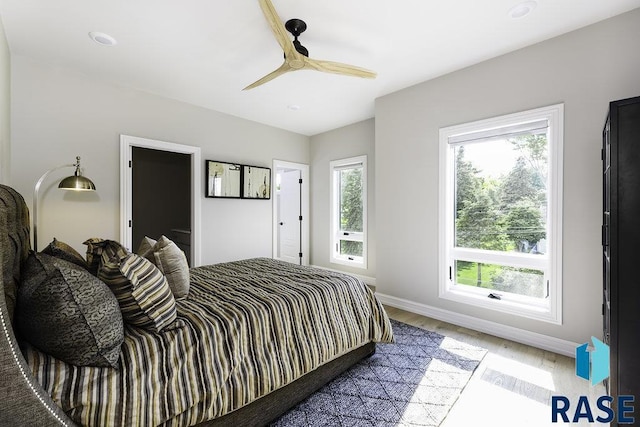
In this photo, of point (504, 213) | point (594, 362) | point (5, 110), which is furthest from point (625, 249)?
point (5, 110)

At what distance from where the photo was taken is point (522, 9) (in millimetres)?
2074

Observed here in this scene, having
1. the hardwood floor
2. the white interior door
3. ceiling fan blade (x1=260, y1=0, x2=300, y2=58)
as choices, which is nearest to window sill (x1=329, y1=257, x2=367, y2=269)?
the white interior door

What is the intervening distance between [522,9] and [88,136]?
426 centimetres

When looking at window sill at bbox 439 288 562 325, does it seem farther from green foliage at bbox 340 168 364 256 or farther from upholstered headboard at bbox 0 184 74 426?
upholstered headboard at bbox 0 184 74 426

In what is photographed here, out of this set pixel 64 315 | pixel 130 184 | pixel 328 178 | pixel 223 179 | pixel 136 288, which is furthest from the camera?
pixel 328 178

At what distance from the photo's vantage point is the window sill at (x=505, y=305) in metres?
2.49

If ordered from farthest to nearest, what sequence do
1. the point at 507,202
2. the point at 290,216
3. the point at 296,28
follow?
the point at 290,216 < the point at 507,202 < the point at 296,28

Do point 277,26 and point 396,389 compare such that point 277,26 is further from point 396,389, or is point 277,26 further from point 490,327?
point 490,327

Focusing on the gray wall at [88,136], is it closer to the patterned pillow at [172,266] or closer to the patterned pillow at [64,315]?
the patterned pillow at [172,266]

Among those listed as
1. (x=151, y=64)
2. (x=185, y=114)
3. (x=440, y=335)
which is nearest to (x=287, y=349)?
(x=440, y=335)

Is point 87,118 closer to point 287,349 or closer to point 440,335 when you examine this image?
point 287,349

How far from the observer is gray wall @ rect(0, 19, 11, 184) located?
2219 millimetres

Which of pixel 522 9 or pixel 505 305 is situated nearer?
pixel 522 9

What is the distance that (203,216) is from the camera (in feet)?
13.3
